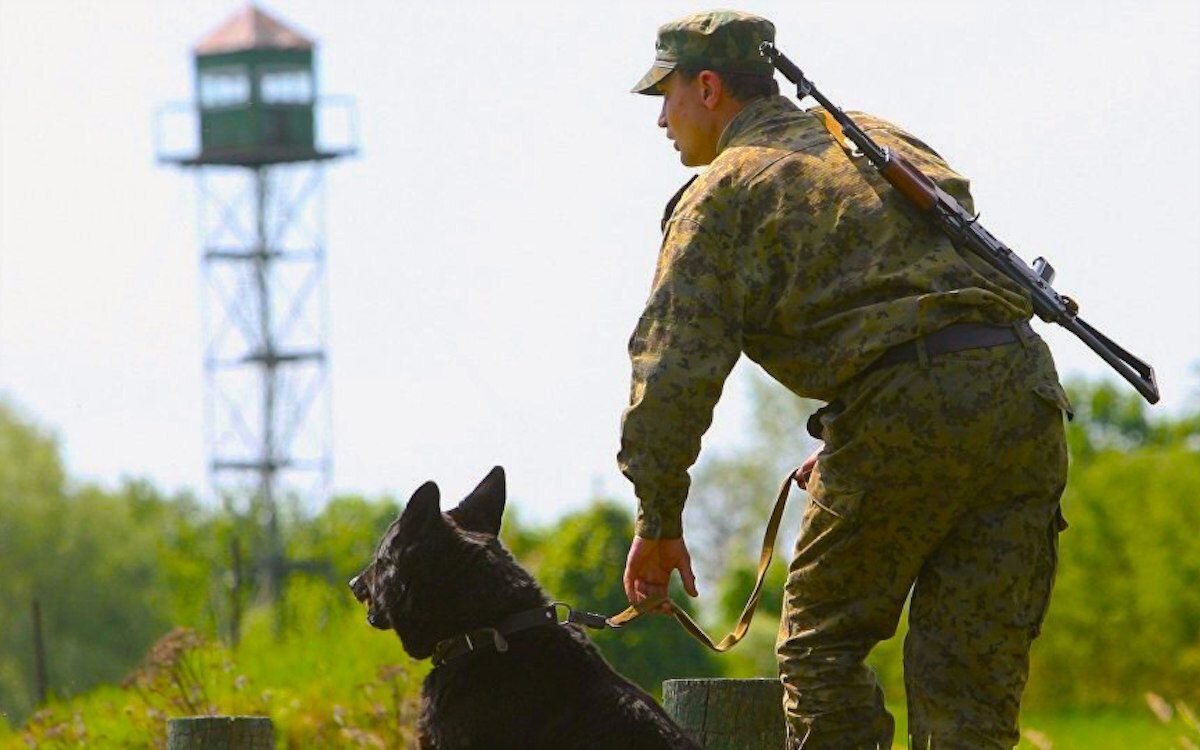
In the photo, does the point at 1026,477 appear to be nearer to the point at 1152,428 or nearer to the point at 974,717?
the point at 974,717

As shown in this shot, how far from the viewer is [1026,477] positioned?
566 centimetres

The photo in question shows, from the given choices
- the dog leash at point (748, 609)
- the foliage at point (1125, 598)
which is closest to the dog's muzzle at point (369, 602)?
the dog leash at point (748, 609)

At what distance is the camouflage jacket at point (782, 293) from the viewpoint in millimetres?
5625

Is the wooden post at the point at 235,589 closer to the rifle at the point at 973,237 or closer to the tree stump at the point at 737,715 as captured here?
the tree stump at the point at 737,715

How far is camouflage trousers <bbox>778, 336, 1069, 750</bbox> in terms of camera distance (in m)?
5.60

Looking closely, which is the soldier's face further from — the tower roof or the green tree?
the tower roof

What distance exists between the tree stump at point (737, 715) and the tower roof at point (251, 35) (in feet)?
173

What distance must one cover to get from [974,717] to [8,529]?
4791cm

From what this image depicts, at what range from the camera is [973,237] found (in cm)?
579

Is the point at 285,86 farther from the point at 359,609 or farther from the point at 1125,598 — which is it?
the point at 359,609

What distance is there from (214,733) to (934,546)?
2288mm

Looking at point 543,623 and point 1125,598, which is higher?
point 543,623

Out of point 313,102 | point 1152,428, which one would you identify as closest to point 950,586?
point 313,102

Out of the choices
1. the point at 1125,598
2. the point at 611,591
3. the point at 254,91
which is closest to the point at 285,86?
the point at 254,91
